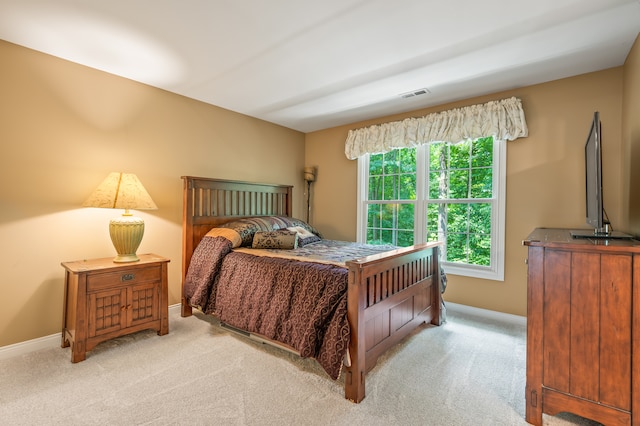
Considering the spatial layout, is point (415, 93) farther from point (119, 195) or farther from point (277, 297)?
point (119, 195)

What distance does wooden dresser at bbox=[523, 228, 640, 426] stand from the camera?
4.58ft

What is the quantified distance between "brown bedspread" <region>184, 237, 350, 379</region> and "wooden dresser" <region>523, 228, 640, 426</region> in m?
1.04

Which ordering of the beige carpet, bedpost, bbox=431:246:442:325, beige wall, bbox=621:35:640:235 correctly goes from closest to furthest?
the beige carpet → beige wall, bbox=621:35:640:235 → bedpost, bbox=431:246:442:325

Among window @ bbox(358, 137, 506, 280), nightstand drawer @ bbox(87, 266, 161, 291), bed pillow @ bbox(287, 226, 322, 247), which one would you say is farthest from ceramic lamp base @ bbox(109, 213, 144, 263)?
window @ bbox(358, 137, 506, 280)

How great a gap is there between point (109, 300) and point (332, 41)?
8.54 ft

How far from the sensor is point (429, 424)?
1590 mm

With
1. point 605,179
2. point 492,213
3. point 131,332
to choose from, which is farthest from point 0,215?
point 605,179

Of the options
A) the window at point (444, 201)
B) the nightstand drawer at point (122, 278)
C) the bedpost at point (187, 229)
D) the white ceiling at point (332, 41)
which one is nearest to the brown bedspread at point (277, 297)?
the bedpost at point (187, 229)

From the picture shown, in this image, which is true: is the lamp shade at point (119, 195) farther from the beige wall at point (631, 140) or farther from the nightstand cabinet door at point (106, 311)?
the beige wall at point (631, 140)

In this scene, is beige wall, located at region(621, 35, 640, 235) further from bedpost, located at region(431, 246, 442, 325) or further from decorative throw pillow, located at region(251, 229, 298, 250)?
decorative throw pillow, located at region(251, 229, 298, 250)

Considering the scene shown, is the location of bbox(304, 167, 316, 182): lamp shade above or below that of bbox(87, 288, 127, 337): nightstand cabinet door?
above

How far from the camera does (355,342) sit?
180 centimetres

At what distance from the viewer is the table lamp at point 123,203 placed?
2.41m

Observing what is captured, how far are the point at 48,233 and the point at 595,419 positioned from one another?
379 cm
